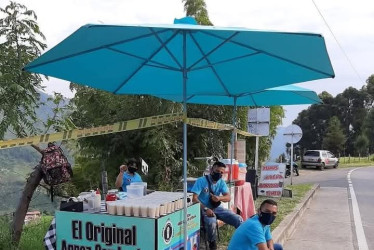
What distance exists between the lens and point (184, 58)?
13.8ft

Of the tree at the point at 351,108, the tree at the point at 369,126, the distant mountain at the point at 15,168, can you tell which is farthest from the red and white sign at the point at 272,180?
the tree at the point at 351,108

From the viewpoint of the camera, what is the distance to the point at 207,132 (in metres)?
12.4

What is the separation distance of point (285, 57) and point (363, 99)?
61.6 metres

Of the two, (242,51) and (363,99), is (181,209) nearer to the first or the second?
(242,51)

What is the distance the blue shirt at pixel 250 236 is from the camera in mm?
4137

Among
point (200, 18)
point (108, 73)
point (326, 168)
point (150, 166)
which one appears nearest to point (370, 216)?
point (150, 166)

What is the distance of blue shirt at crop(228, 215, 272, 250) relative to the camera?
13.6 ft

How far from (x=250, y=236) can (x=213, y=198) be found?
1.80 m

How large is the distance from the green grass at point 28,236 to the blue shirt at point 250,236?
2481 millimetres

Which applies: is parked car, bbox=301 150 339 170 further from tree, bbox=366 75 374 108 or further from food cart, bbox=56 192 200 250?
food cart, bbox=56 192 200 250

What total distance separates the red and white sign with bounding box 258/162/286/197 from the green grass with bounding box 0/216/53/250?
7.23 meters

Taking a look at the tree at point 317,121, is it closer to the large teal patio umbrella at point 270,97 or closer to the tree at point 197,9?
the tree at point 197,9

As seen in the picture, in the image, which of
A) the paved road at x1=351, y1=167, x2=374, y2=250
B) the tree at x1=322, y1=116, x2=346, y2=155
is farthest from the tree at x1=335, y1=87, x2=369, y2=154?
the paved road at x1=351, y1=167, x2=374, y2=250

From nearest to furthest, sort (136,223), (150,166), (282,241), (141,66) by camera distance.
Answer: (136,223)
(141,66)
(282,241)
(150,166)
